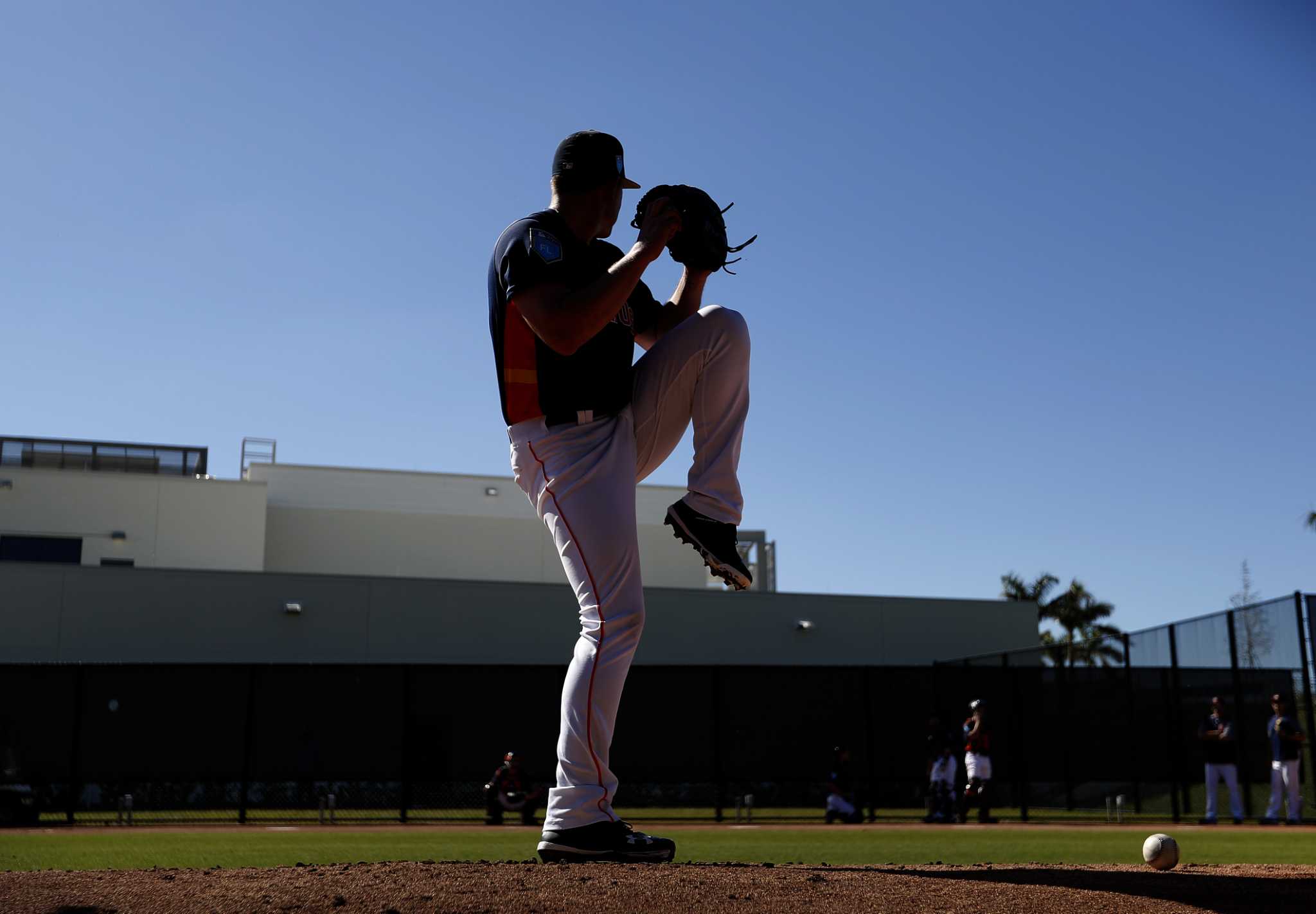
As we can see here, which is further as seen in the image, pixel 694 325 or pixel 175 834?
pixel 175 834

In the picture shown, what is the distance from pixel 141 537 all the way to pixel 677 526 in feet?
112

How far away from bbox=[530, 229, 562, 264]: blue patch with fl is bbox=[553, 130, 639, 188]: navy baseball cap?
0.32 meters

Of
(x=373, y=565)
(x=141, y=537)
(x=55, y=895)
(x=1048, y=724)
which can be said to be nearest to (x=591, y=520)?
(x=55, y=895)

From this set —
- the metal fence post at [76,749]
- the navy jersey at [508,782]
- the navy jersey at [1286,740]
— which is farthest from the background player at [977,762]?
the metal fence post at [76,749]

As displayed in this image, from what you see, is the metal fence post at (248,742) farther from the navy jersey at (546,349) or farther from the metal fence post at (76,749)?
the navy jersey at (546,349)

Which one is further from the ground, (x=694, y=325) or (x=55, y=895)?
(x=694, y=325)

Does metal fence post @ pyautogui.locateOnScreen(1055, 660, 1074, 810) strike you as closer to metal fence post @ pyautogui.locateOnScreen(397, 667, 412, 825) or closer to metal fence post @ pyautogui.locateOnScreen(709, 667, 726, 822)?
metal fence post @ pyautogui.locateOnScreen(709, 667, 726, 822)

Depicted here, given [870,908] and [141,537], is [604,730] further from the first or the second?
[141,537]

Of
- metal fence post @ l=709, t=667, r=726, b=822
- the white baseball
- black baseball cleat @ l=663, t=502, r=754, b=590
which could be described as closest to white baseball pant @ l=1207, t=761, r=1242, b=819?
metal fence post @ l=709, t=667, r=726, b=822

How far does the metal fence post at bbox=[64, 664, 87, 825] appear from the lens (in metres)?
17.1

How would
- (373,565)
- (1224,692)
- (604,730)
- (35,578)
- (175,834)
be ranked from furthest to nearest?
(373,565)
(35,578)
(1224,692)
(175,834)
(604,730)

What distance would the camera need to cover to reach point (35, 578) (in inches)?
931

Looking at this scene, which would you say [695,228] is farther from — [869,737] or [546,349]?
[869,737]

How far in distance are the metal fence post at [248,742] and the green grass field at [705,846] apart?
2.14 m
